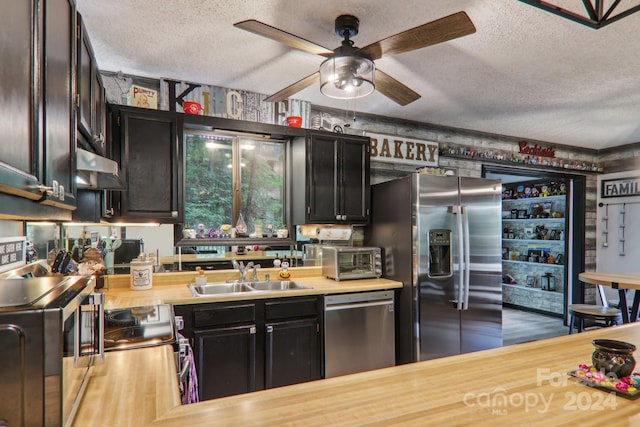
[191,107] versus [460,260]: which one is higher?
[191,107]

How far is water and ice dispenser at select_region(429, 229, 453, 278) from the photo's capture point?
319cm

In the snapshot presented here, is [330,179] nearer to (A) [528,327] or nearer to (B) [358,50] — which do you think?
(B) [358,50]

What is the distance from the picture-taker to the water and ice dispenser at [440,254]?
319 cm

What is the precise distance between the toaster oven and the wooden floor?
231cm

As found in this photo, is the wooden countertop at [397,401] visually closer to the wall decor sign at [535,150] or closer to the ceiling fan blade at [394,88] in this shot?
the ceiling fan blade at [394,88]

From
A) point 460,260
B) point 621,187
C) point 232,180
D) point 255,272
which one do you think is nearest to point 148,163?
point 232,180

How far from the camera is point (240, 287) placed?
122 inches

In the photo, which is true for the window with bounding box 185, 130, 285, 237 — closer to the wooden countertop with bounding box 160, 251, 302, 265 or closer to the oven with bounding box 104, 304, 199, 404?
the wooden countertop with bounding box 160, 251, 302, 265

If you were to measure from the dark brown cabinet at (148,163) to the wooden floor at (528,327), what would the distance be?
167 inches

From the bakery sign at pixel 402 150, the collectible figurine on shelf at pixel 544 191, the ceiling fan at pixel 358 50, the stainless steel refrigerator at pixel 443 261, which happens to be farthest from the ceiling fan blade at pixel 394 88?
the collectible figurine on shelf at pixel 544 191

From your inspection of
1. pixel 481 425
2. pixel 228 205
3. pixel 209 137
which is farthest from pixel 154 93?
pixel 481 425

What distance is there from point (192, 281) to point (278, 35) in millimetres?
2187

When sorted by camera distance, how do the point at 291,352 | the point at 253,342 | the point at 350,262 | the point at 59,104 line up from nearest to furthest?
the point at 59,104
the point at 253,342
the point at 291,352
the point at 350,262

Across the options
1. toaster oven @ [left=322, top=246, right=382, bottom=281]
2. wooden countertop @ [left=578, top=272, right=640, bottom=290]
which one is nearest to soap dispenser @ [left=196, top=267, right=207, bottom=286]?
toaster oven @ [left=322, top=246, right=382, bottom=281]
